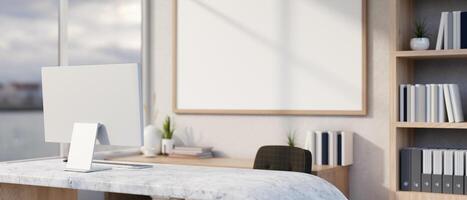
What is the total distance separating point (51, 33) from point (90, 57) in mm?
449

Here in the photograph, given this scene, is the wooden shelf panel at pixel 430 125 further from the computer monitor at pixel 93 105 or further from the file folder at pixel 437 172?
the computer monitor at pixel 93 105

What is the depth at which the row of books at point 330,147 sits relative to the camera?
4.48 metres

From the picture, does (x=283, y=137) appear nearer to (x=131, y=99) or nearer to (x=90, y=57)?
(x=90, y=57)

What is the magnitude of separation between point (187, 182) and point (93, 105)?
750mm

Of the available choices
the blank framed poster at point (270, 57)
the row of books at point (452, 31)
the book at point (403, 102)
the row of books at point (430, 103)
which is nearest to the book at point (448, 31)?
the row of books at point (452, 31)

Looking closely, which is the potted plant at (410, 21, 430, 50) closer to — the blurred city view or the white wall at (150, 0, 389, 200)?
the white wall at (150, 0, 389, 200)

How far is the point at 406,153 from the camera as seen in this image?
4.20 m

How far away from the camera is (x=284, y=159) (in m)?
3.79

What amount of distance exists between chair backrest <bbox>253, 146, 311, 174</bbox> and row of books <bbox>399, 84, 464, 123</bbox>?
2.70ft

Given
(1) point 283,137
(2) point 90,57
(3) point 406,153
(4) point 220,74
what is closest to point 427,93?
(3) point 406,153

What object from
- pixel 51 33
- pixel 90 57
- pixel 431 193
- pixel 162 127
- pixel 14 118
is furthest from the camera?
pixel 162 127

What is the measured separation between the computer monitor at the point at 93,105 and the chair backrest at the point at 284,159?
1102 mm

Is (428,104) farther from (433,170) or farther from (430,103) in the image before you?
(433,170)

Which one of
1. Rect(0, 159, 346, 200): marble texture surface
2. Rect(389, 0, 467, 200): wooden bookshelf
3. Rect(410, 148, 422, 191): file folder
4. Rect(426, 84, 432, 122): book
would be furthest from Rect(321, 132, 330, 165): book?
Rect(0, 159, 346, 200): marble texture surface
